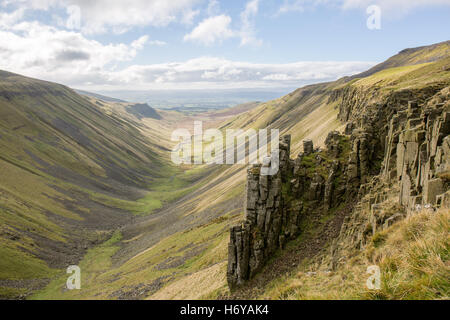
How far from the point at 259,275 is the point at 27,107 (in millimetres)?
221580

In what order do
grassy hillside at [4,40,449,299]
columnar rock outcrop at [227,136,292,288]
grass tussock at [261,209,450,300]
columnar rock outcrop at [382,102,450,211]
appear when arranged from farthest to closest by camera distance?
grassy hillside at [4,40,449,299] < columnar rock outcrop at [227,136,292,288] < columnar rock outcrop at [382,102,450,211] < grass tussock at [261,209,450,300]

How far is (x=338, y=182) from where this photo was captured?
107 ft

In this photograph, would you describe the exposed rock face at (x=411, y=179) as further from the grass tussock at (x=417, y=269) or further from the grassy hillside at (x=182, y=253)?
the grassy hillside at (x=182, y=253)

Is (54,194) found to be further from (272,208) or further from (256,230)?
(272,208)

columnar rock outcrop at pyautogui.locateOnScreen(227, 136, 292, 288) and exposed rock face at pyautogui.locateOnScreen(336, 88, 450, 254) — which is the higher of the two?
exposed rock face at pyautogui.locateOnScreen(336, 88, 450, 254)

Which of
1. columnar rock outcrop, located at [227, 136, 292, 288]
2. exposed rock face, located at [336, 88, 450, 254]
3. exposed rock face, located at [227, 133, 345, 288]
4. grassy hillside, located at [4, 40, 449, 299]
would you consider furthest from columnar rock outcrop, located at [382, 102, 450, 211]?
columnar rock outcrop, located at [227, 136, 292, 288]

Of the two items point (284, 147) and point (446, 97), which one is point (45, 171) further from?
point (446, 97)

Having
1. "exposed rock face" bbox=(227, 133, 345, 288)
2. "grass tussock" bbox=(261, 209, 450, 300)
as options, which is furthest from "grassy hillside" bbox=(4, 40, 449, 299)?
"exposed rock face" bbox=(227, 133, 345, 288)

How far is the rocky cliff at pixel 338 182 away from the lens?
22641mm

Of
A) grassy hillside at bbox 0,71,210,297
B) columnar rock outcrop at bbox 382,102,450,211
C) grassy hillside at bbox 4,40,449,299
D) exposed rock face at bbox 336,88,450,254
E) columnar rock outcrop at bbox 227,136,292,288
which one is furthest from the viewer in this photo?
grassy hillside at bbox 0,71,210,297

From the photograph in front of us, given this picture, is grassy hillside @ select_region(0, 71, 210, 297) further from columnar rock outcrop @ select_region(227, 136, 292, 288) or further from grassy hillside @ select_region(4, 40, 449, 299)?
columnar rock outcrop @ select_region(227, 136, 292, 288)

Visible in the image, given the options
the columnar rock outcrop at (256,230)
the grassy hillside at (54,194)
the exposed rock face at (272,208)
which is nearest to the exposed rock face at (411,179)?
the exposed rock face at (272,208)

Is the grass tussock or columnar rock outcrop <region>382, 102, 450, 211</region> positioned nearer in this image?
the grass tussock

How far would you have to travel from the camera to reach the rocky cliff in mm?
22641
